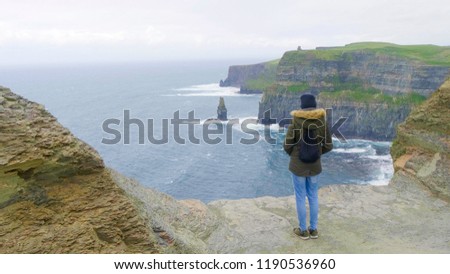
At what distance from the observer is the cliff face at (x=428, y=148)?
1203 cm

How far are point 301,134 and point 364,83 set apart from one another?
118771 mm

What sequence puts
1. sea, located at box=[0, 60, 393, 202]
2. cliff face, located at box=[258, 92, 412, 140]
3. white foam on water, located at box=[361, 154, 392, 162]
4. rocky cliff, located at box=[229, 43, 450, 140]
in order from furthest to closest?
rocky cliff, located at box=[229, 43, 450, 140]
cliff face, located at box=[258, 92, 412, 140]
white foam on water, located at box=[361, 154, 392, 162]
sea, located at box=[0, 60, 393, 202]

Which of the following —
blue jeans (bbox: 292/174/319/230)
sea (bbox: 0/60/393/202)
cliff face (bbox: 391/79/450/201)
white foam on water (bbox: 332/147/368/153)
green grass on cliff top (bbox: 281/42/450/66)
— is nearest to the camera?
blue jeans (bbox: 292/174/319/230)

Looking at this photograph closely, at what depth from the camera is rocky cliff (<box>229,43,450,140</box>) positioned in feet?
344

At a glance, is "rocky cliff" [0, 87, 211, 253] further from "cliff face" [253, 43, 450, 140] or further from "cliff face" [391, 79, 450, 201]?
"cliff face" [253, 43, 450, 140]

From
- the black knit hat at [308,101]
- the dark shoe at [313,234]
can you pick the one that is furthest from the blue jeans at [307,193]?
the black knit hat at [308,101]

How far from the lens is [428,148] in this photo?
41.8ft

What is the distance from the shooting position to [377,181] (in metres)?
61.8

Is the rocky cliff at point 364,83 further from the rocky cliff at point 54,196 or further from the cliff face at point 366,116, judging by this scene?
the rocky cliff at point 54,196

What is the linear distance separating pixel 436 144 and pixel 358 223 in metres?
4.11

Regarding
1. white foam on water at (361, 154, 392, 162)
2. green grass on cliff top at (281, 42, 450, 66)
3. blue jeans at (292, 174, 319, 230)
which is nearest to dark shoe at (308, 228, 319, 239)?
blue jeans at (292, 174, 319, 230)
